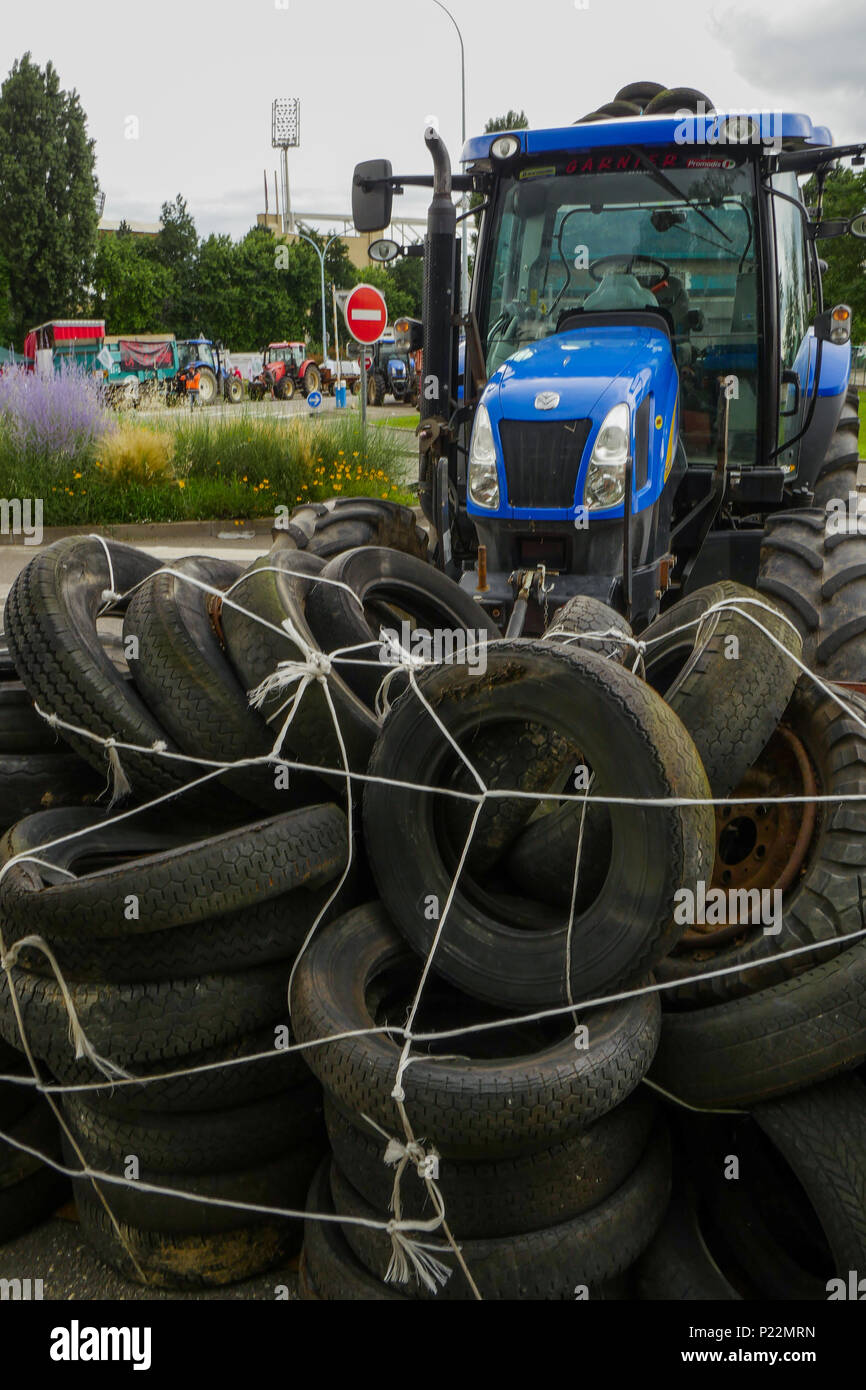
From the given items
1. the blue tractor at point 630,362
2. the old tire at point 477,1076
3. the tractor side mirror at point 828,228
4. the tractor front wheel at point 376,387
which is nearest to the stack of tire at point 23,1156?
the old tire at point 477,1076

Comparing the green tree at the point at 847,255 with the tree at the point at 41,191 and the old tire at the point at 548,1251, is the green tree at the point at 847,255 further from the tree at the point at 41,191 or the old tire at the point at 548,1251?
the old tire at the point at 548,1251

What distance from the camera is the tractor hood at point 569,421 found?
448cm

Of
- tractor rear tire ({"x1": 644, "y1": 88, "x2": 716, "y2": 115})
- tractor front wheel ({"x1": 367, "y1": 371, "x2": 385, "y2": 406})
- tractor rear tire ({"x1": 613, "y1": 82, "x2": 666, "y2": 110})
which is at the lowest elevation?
tractor rear tire ({"x1": 644, "y1": 88, "x2": 716, "y2": 115})

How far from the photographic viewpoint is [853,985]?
7.97 ft

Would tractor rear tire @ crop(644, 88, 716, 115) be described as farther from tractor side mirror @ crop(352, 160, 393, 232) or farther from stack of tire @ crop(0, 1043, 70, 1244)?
stack of tire @ crop(0, 1043, 70, 1244)

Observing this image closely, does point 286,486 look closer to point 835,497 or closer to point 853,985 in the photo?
point 835,497

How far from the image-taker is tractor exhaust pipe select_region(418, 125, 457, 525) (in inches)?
209

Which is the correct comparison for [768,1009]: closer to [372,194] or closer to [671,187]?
[671,187]

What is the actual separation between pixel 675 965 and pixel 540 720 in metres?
0.75

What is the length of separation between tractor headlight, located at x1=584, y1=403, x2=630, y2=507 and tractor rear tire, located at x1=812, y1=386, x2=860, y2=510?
2485 mm

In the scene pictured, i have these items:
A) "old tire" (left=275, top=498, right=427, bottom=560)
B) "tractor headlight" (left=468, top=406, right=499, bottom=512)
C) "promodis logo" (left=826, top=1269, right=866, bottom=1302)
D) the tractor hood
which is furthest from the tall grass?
"promodis logo" (left=826, top=1269, right=866, bottom=1302)

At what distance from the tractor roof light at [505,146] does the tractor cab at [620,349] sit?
13 mm
